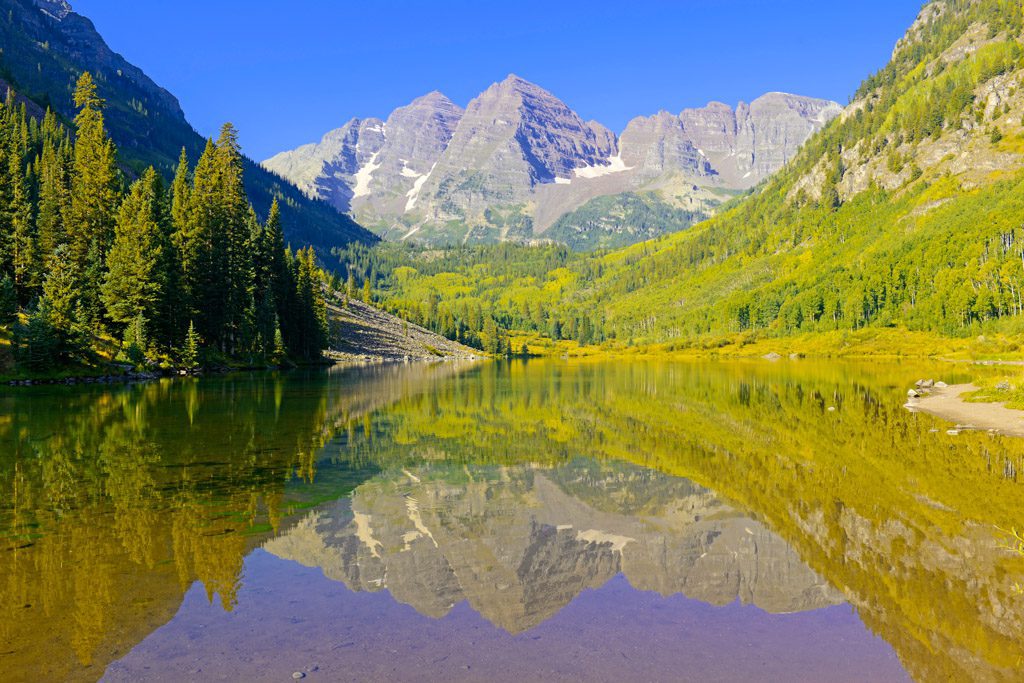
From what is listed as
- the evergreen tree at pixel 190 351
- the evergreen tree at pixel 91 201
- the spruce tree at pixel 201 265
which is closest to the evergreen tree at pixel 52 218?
the evergreen tree at pixel 91 201

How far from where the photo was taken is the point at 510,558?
1534 centimetres

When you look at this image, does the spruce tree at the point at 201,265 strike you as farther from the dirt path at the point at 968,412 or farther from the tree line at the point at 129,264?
the dirt path at the point at 968,412

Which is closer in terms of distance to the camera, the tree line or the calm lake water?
the calm lake water

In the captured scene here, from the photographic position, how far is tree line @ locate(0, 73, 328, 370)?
73.2 meters

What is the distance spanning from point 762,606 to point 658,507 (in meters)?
7.41

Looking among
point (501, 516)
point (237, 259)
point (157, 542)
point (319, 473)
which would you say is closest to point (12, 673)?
point (157, 542)

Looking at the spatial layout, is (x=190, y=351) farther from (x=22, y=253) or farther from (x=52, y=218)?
(x=52, y=218)

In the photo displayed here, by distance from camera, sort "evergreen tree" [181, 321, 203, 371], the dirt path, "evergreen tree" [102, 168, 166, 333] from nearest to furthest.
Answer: the dirt path
"evergreen tree" [102, 168, 166, 333]
"evergreen tree" [181, 321, 203, 371]

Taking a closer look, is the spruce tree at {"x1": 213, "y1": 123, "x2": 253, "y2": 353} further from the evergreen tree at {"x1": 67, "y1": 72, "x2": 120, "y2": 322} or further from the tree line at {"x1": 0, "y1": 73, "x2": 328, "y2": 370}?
the evergreen tree at {"x1": 67, "y1": 72, "x2": 120, "y2": 322}

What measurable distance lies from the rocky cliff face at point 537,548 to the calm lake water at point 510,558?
85mm

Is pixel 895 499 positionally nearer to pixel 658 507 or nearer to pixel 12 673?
pixel 658 507

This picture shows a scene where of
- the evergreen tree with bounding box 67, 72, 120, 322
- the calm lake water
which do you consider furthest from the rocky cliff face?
the evergreen tree with bounding box 67, 72, 120, 322

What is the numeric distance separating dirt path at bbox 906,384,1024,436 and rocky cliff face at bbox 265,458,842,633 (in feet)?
69.0

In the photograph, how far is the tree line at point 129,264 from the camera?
240 feet
